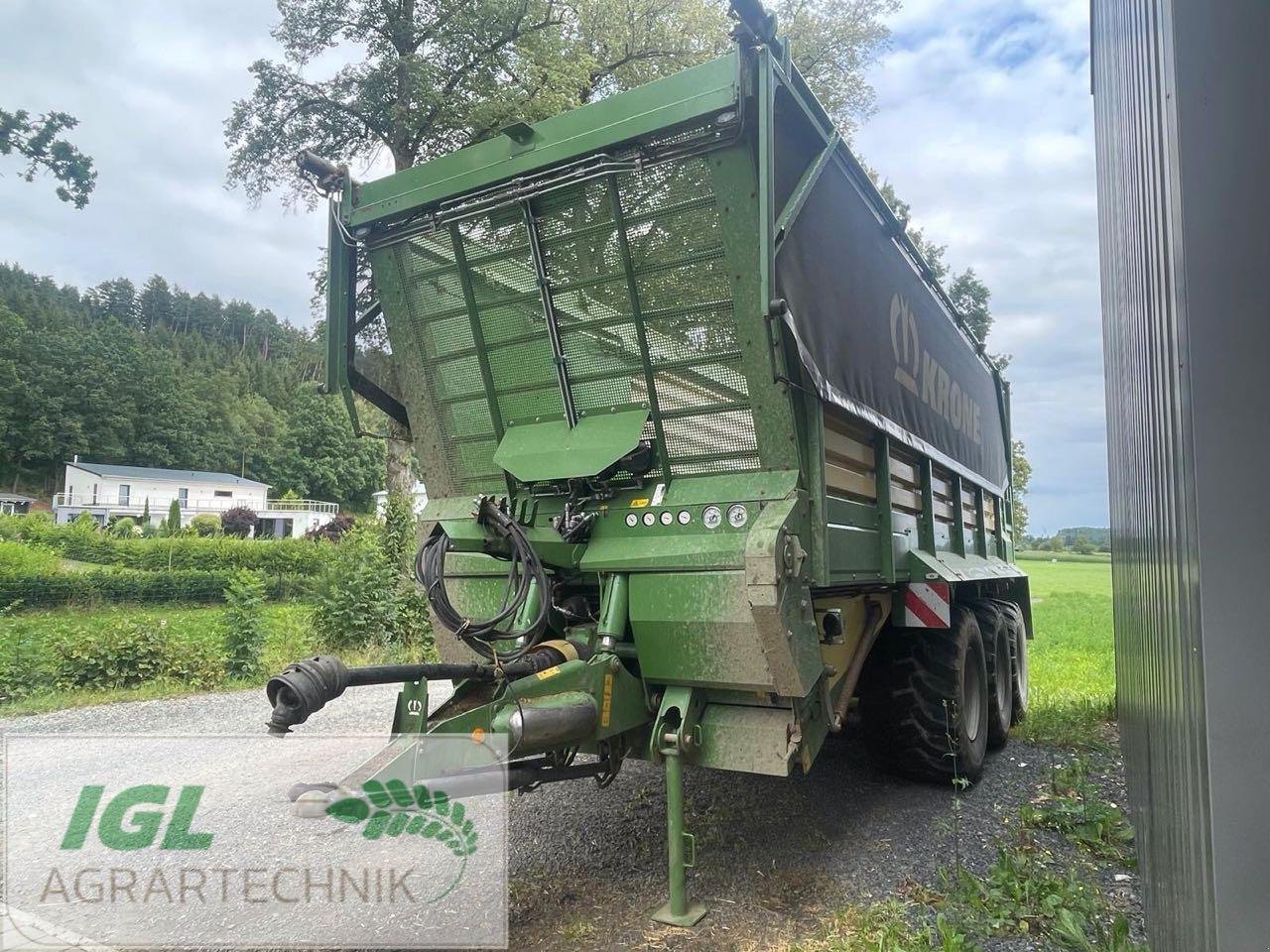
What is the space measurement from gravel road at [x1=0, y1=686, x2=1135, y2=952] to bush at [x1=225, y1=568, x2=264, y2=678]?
16.7ft

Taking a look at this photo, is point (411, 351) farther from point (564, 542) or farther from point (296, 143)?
point (296, 143)

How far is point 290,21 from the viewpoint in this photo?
14242 mm

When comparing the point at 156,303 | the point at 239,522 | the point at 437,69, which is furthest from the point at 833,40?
the point at 156,303

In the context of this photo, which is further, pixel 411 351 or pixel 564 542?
pixel 411 351

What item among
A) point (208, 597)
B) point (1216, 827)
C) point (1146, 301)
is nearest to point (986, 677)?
point (1146, 301)

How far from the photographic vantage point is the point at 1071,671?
10453 millimetres

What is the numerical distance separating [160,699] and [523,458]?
18.8 ft

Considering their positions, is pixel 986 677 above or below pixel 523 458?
below

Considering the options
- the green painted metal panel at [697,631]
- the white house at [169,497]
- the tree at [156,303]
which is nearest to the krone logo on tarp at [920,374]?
the green painted metal panel at [697,631]

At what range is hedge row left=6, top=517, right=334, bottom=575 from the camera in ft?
77.1

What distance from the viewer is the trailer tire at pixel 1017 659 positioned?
6801 mm

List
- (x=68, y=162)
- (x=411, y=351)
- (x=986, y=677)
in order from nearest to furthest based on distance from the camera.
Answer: (x=411, y=351), (x=986, y=677), (x=68, y=162)

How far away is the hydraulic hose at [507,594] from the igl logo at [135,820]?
6.18 ft

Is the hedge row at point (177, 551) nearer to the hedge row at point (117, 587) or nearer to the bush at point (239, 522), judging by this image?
the hedge row at point (117, 587)
